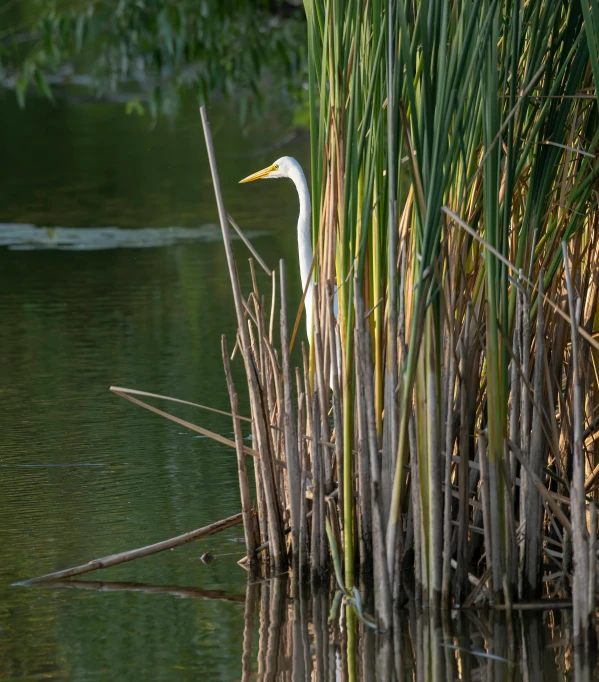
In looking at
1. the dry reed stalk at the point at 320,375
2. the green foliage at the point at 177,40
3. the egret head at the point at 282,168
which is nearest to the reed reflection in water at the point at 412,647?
the dry reed stalk at the point at 320,375

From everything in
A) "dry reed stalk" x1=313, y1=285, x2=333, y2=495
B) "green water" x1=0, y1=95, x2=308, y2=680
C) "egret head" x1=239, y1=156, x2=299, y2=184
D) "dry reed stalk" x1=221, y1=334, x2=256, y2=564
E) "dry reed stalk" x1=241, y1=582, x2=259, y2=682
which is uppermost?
"egret head" x1=239, y1=156, x2=299, y2=184

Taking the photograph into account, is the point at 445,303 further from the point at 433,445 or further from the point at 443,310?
the point at 433,445

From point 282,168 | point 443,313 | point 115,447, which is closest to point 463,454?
point 443,313

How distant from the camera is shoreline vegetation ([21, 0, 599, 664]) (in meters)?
2.75

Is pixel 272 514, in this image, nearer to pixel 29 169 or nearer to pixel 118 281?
pixel 118 281

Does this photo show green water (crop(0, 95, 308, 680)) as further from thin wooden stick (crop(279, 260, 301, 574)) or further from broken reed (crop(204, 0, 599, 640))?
broken reed (crop(204, 0, 599, 640))

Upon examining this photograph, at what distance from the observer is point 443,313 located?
294cm

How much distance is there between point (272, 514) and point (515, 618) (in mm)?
619

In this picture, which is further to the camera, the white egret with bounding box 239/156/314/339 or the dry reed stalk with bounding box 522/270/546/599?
the white egret with bounding box 239/156/314/339

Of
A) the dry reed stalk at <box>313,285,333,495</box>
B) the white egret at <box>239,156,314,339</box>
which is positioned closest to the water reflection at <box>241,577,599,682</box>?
the dry reed stalk at <box>313,285,333,495</box>

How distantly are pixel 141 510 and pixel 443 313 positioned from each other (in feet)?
4.60

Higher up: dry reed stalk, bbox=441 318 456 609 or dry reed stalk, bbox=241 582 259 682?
dry reed stalk, bbox=441 318 456 609

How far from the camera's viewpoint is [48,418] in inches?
206

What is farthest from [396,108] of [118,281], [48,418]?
[118,281]
